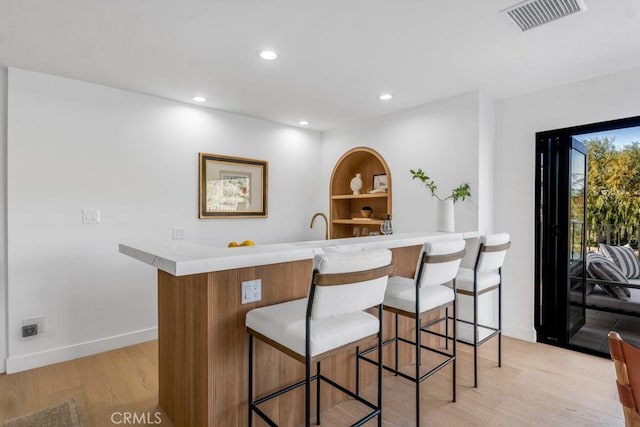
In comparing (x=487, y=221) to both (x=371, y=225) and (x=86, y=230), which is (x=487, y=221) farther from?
(x=86, y=230)

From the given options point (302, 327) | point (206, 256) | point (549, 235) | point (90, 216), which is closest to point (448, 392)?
point (302, 327)

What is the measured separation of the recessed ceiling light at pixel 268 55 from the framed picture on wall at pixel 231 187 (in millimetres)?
1503

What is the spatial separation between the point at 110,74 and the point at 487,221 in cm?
360

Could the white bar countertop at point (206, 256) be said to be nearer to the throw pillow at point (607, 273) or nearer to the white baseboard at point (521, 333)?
the white baseboard at point (521, 333)

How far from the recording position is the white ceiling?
1962mm

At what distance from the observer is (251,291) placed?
1815mm

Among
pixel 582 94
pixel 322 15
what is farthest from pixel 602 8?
pixel 322 15

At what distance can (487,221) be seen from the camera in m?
3.44

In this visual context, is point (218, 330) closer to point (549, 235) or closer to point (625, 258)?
point (549, 235)

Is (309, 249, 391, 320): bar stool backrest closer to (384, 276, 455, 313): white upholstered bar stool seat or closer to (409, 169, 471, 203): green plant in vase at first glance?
(384, 276, 455, 313): white upholstered bar stool seat

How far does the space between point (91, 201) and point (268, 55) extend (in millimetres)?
1983

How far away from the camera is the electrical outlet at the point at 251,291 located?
179cm

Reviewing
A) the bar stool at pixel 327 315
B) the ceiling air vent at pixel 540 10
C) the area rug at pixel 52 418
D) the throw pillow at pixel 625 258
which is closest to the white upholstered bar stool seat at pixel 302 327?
the bar stool at pixel 327 315

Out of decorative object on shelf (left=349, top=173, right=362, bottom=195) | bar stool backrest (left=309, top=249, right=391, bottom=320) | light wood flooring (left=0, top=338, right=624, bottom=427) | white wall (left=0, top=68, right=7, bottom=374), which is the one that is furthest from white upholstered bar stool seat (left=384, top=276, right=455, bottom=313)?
white wall (left=0, top=68, right=7, bottom=374)
